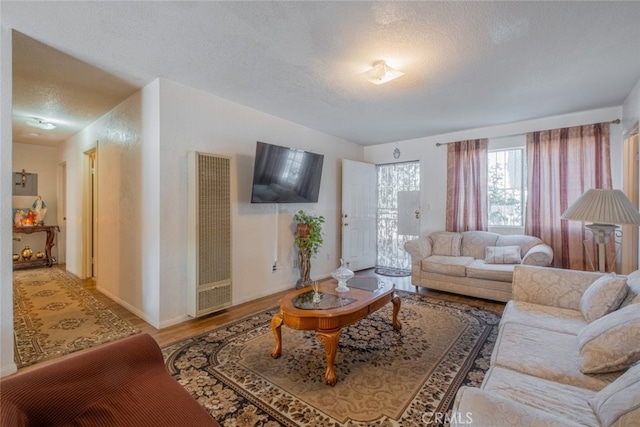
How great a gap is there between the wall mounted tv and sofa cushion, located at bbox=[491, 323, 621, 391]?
279cm

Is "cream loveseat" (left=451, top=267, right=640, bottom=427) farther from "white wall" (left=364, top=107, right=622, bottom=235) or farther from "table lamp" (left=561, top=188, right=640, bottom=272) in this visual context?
"white wall" (left=364, top=107, right=622, bottom=235)

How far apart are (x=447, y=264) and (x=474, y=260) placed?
49cm

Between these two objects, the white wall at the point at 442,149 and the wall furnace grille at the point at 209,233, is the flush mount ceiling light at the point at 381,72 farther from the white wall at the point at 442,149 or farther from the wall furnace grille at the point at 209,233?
the white wall at the point at 442,149

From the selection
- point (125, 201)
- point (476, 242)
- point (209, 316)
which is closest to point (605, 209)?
point (476, 242)

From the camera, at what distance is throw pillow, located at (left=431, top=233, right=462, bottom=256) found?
4.27m

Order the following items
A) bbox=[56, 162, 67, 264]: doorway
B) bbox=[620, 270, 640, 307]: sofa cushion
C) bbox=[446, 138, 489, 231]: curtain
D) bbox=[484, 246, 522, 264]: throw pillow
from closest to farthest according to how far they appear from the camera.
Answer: bbox=[620, 270, 640, 307]: sofa cushion → bbox=[484, 246, 522, 264]: throw pillow → bbox=[446, 138, 489, 231]: curtain → bbox=[56, 162, 67, 264]: doorway

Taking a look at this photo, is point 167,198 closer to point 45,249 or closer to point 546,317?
point 546,317

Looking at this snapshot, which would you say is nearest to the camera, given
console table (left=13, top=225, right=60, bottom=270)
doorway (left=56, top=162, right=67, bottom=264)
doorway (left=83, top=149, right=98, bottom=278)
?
doorway (left=83, top=149, right=98, bottom=278)

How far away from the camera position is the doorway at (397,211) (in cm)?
530

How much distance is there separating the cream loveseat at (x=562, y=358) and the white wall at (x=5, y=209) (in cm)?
286

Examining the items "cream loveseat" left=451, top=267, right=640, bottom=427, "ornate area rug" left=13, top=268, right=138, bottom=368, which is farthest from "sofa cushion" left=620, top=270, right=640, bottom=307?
"ornate area rug" left=13, top=268, right=138, bottom=368

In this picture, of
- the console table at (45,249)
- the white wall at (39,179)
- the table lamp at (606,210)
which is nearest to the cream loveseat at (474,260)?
the table lamp at (606,210)

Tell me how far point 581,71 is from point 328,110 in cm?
253

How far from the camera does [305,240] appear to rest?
13.5 ft
